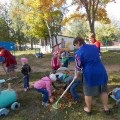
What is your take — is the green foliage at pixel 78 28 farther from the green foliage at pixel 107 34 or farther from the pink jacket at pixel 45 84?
the pink jacket at pixel 45 84

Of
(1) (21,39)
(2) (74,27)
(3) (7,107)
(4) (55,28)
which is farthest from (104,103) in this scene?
(2) (74,27)

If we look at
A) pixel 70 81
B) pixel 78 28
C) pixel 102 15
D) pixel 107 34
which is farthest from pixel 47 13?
pixel 78 28

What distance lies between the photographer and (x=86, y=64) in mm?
6039

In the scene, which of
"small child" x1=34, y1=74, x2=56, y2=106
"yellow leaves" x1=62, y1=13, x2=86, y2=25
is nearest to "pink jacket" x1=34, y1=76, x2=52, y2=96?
"small child" x1=34, y1=74, x2=56, y2=106

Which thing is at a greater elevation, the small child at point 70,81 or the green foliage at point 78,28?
the green foliage at point 78,28

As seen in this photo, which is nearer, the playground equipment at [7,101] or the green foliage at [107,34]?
the playground equipment at [7,101]

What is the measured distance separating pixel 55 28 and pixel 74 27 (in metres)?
46.0

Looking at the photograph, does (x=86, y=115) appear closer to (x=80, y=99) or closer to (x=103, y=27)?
(x=80, y=99)

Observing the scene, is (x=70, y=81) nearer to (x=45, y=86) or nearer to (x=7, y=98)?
(x=45, y=86)

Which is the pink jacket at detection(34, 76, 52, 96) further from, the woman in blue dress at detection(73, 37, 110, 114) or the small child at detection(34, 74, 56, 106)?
the woman in blue dress at detection(73, 37, 110, 114)

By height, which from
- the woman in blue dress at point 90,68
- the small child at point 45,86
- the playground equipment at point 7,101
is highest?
the woman in blue dress at point 90,68

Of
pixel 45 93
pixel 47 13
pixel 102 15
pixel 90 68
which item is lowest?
pixel 45 93

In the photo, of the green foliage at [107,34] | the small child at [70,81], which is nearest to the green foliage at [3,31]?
the green foliage at [107,34]

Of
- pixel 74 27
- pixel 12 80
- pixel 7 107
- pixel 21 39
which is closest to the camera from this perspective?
pixel 7 107
